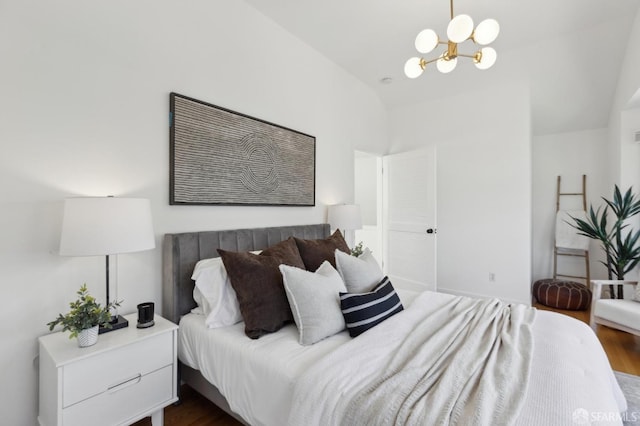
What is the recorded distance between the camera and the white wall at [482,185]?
3.64m

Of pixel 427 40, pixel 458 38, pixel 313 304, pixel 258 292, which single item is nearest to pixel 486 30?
pixel 458 38

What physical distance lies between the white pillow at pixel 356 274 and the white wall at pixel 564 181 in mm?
3803

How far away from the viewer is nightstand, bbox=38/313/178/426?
1.32m

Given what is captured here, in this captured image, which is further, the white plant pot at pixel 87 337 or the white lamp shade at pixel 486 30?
the white lamp shade at pixel 486 30

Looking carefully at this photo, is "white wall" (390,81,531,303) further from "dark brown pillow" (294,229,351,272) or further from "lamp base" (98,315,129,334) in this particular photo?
"lamp base" (98,315,129,334)

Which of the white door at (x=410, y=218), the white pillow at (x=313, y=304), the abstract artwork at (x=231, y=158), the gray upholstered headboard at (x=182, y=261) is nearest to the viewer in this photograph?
the white pillow at (x=313, y=304)

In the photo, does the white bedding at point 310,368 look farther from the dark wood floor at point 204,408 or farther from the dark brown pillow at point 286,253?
the dark brown pillow at point 286,253

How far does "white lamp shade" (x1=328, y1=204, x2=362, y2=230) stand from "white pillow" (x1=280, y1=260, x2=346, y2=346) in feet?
5.13

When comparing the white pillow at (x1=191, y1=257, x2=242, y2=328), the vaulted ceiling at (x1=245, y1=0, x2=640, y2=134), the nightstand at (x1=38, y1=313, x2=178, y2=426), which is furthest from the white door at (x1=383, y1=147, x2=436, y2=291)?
the nightstand at (x1=38, y1=313, x2=178, y2=426)

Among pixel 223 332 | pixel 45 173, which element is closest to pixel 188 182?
pixel 45 173

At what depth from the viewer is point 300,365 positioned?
1.33m

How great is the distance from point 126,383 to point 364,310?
1.25 meters

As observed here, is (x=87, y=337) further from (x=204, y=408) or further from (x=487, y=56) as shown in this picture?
(x=487, y=56)

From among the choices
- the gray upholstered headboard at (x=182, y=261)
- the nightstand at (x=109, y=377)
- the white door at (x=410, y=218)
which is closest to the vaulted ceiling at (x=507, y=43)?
the white door at (x=410, y=218)
